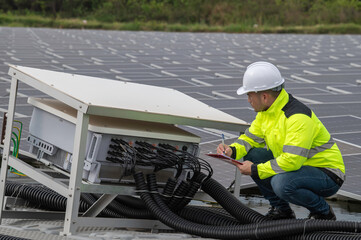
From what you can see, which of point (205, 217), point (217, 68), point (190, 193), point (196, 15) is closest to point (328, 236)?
point (205, 217)

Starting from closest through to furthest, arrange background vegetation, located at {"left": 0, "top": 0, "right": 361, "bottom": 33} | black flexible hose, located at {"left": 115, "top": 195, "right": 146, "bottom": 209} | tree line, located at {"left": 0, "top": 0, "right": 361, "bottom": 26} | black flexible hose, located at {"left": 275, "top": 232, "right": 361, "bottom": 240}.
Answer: black flexible hose, located at {"left": 275, "top": 232, "right": 361, "bottom": 240}, black flexible hose, located at {"left": 115, "top": 195, "right": 146, "bottom": 209}, background vegetation, located at {"left": 0, "top": 0, "right": 361, "bottom": 33}, tree line, located at {"left": 0, "top": 0, "right": 361, "bottom": 26}

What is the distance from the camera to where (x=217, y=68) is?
863 inches

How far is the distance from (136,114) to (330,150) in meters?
1.63

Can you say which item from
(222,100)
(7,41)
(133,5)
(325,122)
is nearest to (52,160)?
(325,122)

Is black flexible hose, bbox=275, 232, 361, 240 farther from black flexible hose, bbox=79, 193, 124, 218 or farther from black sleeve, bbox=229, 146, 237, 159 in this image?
black flexible hose, bbox=79, 193, 124, 218

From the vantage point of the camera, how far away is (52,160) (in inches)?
263

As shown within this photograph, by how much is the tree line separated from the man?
42.5 metres

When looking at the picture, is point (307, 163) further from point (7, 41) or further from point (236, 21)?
point (236, 21)

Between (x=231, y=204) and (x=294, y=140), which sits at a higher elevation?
(x=294, y=140)

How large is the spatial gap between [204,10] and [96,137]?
50.7 metres

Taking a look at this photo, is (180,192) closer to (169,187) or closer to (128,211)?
(169,187)

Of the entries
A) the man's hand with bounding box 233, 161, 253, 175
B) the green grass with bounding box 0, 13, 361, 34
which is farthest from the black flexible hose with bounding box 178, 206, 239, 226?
the green grass with bounding box 0, 13, 361, 34

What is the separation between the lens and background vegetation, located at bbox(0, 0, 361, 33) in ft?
154

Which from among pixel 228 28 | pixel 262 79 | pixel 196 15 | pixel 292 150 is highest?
pixel 262 79
